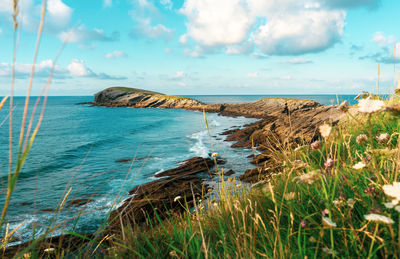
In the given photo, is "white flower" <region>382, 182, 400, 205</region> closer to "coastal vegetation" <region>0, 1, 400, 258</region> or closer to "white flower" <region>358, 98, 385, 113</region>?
"coastal vegetation" <region>0, 1, 400, 258</region>

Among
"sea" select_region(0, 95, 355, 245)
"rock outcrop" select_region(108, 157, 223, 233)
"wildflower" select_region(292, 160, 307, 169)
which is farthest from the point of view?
"sea" select_region(0, 95, 355, 245)

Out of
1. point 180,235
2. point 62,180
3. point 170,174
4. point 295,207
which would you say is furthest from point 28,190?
point 295,207

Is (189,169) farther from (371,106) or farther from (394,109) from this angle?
(371,106)

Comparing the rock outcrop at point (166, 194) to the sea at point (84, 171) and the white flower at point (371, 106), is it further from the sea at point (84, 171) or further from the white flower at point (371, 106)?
the white flower at point (371, 106)

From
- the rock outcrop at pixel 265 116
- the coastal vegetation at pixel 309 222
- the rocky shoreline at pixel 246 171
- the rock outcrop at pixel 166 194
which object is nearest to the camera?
the coastal vegetation at pixel 309 222

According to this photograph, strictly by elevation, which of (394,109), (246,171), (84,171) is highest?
(394,109)

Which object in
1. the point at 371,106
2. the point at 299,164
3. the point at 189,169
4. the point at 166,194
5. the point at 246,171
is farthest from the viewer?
the point at 189,169

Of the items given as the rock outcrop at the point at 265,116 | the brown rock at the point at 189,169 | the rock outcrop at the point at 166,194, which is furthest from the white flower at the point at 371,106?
the brown rock at the point at 189,169

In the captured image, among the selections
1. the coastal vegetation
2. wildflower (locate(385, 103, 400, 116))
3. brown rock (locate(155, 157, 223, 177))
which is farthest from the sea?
wildflower (locate(385, 103, 400, 116))

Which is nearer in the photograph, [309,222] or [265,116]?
[309,222]

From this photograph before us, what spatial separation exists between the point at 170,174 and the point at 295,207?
11.6m

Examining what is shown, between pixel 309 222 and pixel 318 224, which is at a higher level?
pixel 318 224

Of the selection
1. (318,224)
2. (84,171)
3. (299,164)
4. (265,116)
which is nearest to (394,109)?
(318,224)

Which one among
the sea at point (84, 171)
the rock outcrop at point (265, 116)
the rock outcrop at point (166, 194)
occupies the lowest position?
the sea at point (84, 171)
